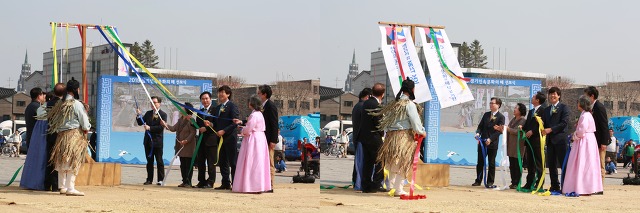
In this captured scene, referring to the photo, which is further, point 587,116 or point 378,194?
point 587,116

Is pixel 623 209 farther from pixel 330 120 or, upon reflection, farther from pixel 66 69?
pixel 330 120

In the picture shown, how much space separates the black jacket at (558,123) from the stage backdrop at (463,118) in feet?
39.8

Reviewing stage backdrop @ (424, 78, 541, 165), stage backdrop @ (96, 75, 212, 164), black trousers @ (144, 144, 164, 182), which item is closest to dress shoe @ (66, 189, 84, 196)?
black trousers @ (144, 144, 164, 182)

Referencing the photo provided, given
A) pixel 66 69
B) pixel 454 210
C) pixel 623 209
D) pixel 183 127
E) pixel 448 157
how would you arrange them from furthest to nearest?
pixel 448 157 → pixel 66 69 → pixel 183 127 → pixel 623 209 → pixel 454 210

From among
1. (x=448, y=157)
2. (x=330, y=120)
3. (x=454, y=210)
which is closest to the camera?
(x=454, y=210)

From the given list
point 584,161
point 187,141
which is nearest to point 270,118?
point 187,141

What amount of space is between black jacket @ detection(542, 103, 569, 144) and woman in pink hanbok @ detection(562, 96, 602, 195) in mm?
268

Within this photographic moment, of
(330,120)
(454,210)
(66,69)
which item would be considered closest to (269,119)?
(454,210)

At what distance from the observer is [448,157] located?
86.2ft

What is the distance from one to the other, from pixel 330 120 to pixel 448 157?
22.0 meters

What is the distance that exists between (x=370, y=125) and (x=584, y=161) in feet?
9.87

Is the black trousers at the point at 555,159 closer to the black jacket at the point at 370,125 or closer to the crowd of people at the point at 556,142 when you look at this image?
the crowd of people at the point at 556,142

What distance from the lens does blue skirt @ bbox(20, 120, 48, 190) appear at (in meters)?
12.2

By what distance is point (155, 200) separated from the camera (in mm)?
10781
